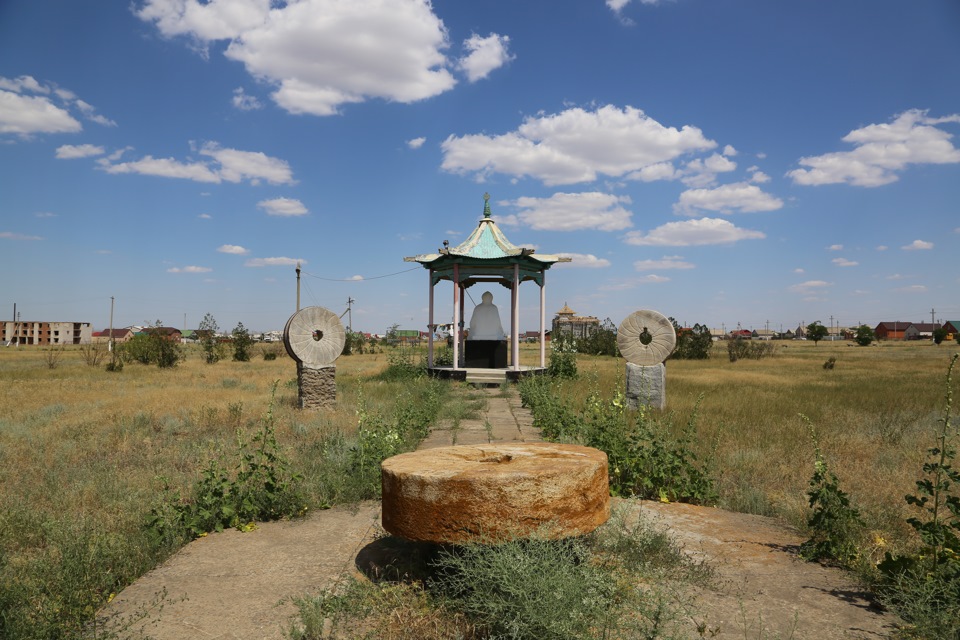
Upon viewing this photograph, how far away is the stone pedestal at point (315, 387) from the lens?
1089 cm

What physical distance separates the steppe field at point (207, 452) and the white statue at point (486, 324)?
2.31 m

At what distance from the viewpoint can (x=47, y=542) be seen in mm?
4211

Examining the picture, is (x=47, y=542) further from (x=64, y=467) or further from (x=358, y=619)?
(x=358, y=619)

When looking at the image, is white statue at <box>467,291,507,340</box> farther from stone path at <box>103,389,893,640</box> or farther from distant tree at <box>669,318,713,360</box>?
distant tree at <box>669,318,713,360</box>

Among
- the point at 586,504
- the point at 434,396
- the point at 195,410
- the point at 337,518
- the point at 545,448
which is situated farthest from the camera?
the point at 195,410

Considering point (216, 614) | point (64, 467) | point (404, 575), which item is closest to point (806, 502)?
point (404, 575)

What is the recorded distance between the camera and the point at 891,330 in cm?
9631

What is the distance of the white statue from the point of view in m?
15.2

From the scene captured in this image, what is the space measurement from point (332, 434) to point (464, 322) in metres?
10.1

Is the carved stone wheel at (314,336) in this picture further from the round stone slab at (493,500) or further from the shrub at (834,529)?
the shrub at (834,529)

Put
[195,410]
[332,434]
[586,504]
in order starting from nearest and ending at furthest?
[586,504]
[332,434]
[195,410]

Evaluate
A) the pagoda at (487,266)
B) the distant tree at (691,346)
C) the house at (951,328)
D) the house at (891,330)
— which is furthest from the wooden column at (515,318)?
the house at (891,330)

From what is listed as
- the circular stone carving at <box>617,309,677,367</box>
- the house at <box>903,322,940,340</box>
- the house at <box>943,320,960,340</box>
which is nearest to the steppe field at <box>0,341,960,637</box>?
the circular stone carving at <box>617,309,677,367</box>

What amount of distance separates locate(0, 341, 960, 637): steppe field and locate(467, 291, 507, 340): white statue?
2306 millimetres
